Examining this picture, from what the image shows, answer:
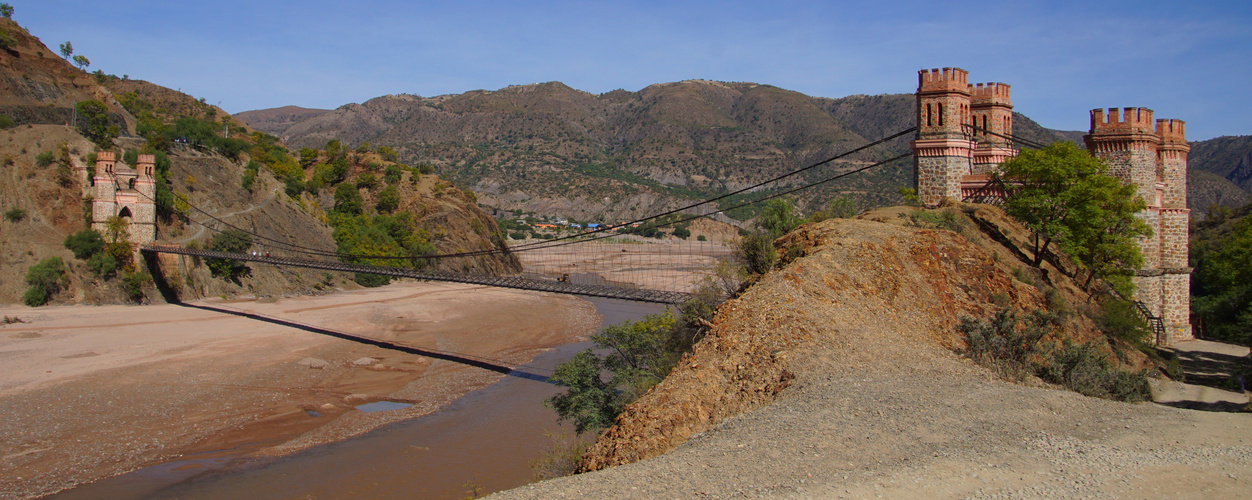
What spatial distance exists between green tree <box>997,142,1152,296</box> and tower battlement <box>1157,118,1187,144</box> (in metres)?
3.75

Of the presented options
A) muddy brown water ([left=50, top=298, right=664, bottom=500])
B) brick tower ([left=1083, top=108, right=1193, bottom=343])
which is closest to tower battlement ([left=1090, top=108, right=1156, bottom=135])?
brick tower ([left=1083, top=108, right=1193, bottom=343])

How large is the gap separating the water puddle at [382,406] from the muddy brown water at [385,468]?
100cm

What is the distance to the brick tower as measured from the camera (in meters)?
16.2

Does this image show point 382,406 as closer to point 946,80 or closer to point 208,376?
point 208,376

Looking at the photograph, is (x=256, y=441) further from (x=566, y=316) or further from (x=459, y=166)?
(x=459, y=166)

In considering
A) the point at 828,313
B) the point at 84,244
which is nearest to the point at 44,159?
the point at 84,244

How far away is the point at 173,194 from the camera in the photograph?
2942 centimetres

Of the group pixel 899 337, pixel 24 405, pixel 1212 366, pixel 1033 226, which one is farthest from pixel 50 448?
pixel 1212 366

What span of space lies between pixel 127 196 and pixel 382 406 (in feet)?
58.7

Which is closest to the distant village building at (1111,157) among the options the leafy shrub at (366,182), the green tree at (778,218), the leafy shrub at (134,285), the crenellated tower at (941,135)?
the crenellated tower at (941,135)

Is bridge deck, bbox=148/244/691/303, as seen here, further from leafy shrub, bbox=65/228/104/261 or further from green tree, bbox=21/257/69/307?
green tree, bbox=21/257/69/307

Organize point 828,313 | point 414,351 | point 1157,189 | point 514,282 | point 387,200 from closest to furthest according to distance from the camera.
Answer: point 828,313 < point 1157,189 < point 514,282 < point 414,351 < point 387,200

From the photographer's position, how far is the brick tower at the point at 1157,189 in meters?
16.2

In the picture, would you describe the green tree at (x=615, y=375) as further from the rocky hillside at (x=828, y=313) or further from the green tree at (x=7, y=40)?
the green tree at (x=7, y=40)
